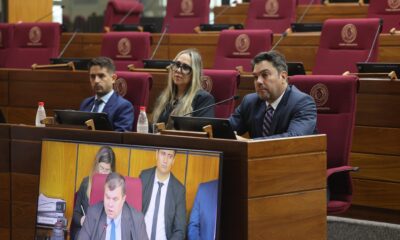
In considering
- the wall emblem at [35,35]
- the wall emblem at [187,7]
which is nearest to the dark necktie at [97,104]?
the wall emblem at [35,35]

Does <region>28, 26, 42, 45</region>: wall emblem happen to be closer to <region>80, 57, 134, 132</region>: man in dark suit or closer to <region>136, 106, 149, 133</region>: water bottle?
<region>80, 57, 134, 132</region>: man in dark suit

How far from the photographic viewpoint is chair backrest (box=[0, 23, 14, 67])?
4.13m

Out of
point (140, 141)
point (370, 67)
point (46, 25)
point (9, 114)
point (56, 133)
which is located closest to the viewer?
point (140, 141)

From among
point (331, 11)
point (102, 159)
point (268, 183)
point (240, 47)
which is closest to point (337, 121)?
point (268, 183)

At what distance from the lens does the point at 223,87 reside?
258 centimetres

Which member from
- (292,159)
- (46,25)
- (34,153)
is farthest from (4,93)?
(292,159)

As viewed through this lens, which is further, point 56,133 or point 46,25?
point 46,25

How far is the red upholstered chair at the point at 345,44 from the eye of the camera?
3.11 metres

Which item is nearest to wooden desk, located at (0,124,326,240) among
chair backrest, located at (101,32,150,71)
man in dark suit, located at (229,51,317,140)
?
man in dark suit, located at (229,51,317,140)

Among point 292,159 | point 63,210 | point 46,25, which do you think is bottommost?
point 63,210

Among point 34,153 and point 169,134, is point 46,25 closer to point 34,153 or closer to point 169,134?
point 34,153

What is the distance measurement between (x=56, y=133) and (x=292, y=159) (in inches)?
23.8

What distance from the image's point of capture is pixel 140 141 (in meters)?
1.82

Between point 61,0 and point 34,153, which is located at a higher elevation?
point 61,0
